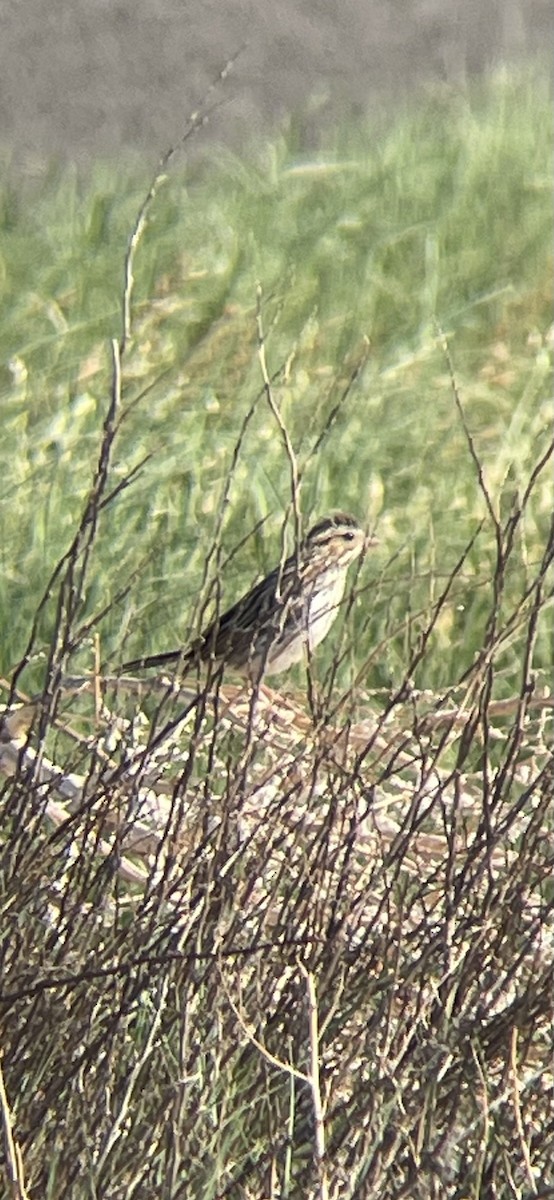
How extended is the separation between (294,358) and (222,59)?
559cm

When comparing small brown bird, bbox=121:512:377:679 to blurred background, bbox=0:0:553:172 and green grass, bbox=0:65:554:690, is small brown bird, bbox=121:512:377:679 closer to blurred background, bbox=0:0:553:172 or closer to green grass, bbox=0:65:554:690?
green grass, bbox=0:65:554:690

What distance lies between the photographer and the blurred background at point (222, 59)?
12.8m

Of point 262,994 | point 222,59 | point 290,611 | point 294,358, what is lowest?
point 262,994

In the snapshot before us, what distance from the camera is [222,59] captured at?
43.9ft

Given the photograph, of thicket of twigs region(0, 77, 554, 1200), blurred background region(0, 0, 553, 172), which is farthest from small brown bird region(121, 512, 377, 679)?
blurred background region(0, 0, 553, 172)

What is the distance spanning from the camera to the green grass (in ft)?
23.5

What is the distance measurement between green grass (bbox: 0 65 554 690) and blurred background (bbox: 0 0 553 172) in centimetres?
108

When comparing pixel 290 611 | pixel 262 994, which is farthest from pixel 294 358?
pixel 262 994

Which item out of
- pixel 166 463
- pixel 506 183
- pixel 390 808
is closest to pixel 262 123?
pixel 506 183

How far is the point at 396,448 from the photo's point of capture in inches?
336

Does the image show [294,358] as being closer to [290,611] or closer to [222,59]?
[290,611]

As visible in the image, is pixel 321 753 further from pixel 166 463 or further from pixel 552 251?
pixel 552 251

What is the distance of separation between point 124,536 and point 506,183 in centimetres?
454

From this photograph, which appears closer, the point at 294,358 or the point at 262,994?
the point at 262,994
